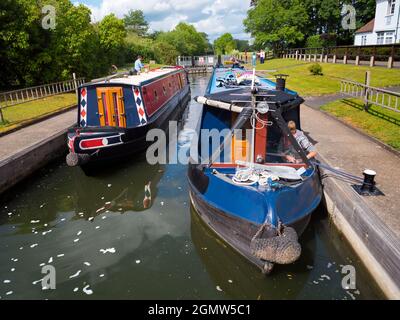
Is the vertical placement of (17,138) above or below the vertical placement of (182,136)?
above

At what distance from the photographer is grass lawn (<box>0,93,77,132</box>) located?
11780 mm

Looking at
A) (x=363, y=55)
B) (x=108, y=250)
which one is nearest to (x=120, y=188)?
(x=108, y=250)

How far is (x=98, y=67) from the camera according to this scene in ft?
78.9

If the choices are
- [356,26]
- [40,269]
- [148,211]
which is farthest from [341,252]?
[356,26]

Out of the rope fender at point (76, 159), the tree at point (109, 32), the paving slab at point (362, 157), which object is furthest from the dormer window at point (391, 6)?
the rope fender at point (76, 159)

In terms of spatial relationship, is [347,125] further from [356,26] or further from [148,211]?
[356,26]

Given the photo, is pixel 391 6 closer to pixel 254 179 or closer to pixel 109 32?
pixel 109 32

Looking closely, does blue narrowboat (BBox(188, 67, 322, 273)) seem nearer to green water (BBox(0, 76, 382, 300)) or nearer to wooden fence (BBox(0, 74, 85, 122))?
green water (BBox(0, 76, 382, 300))

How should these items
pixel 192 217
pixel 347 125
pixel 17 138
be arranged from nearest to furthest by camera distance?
pixel 192 217 → pixel 17 138 → pixel 347 125

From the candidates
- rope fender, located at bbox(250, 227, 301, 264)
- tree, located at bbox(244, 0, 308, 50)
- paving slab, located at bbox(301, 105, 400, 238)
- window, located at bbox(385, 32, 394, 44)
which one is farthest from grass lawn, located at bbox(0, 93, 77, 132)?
tree, located at bbox(244, 0, 308, 50)

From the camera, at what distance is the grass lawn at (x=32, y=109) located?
11780mm
